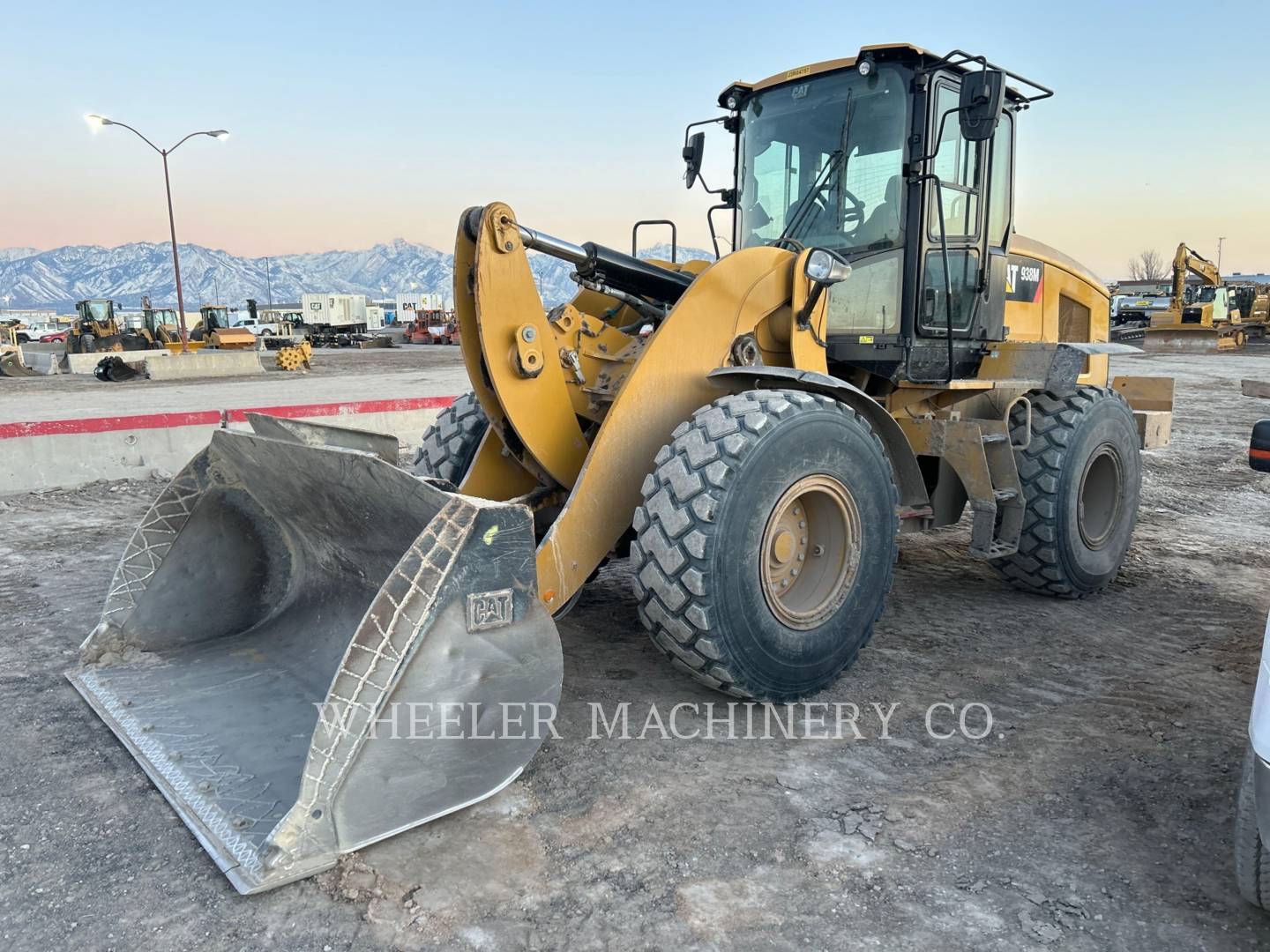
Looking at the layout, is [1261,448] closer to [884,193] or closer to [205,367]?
[884,193]

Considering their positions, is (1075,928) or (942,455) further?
(942,455)

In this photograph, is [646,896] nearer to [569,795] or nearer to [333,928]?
[569,795]

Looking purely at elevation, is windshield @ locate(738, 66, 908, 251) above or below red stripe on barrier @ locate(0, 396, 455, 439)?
above

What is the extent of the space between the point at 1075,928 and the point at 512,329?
2.53 meters

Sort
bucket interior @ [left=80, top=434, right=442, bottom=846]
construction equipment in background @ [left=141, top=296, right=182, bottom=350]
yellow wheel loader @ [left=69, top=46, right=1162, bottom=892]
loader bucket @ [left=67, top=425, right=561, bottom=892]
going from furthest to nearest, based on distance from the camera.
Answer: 1. construction equipment in background @ [left=141, top=296, right=182, bottom=350]
2. bucket interior @ [left=80, top=434, right=442, bottom=846]
3. yellow wheel loader @ [left=69, top=46, right=1162, bottom=892]
4. loader bucket @ [left=67, top=425, right=561, bottom=892]

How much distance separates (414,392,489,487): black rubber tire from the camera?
445cm

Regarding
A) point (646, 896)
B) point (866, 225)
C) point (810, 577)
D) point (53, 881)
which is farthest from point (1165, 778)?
point (53, 881)

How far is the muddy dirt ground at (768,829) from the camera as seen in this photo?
2.32 m

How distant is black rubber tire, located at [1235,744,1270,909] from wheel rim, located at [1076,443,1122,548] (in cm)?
302

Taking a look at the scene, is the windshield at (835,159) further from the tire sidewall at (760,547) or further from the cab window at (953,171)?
the tire sidewall at (760,547)

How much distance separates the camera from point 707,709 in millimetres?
3570

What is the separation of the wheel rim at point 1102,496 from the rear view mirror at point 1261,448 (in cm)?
239

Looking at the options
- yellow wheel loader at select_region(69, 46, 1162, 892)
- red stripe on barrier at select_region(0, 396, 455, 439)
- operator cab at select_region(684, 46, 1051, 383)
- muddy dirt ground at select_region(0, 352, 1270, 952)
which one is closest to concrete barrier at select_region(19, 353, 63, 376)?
red stripe on barrier at select_region(0, 396, 455, 439)

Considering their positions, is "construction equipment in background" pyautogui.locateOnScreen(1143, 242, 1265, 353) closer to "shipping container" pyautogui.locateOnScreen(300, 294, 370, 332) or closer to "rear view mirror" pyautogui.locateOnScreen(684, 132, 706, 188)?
"rear view mirror" pyautogui.locateOnScreen(684, 132, 706, 188)
